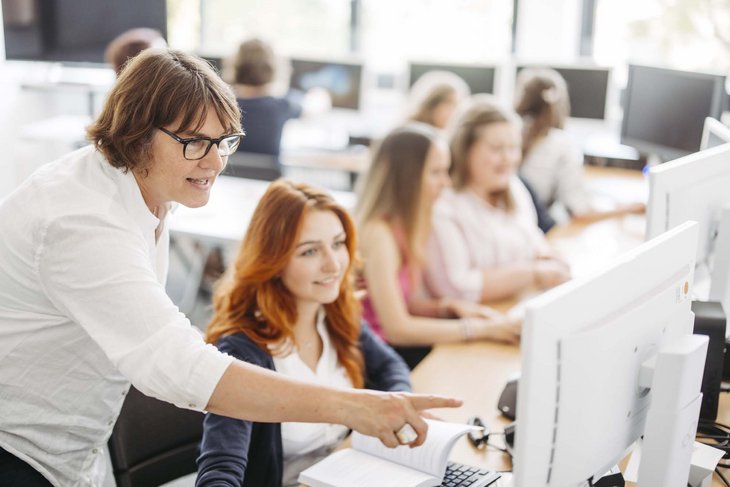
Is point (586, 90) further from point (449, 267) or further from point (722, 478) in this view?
point (722, 478)

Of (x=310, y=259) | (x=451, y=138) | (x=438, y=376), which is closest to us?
(x=310, y=259)

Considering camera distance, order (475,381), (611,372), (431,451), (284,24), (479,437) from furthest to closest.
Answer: (284,24)
(475,381)
(479,437)
(431,451)
(611,372)

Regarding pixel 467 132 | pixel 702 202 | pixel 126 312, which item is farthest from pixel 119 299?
pixel 467 132

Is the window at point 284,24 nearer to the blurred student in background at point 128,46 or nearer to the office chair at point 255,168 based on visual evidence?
the blurred student in background at point 128,46

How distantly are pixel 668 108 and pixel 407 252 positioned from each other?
5.76 ft

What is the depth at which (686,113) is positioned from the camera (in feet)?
11.8

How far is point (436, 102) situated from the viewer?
176 inches

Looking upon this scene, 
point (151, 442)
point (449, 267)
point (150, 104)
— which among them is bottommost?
point (151, 442)

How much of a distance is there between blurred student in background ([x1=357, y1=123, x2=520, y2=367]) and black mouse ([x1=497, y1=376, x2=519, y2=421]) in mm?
461

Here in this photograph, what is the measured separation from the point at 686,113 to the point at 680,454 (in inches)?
102

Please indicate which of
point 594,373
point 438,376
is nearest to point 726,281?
point 438,376

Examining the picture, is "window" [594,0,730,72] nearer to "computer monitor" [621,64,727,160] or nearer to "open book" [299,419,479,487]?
"computer monitor" [621,64,727,160]

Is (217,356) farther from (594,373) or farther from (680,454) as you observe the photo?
(680,454)

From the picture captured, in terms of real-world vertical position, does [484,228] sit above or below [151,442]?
above
